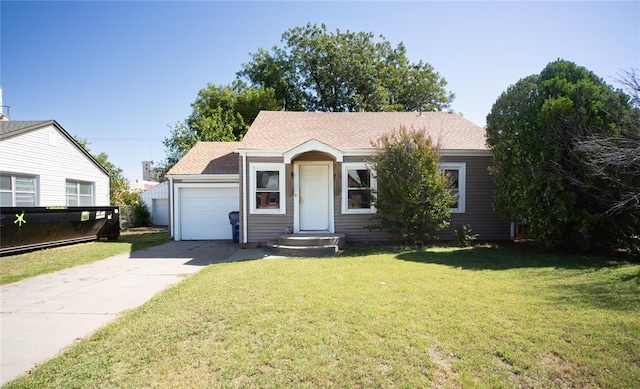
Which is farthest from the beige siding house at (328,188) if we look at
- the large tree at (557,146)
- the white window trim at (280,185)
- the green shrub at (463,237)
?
the large tree at (557,146)

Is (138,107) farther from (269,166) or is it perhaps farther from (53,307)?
(53,307)

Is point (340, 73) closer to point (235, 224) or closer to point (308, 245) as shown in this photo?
point (235, 224)

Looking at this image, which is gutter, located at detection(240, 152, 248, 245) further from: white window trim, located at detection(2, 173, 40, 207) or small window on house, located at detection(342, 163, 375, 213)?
white window trim, located at detection(2, 173, 40, 207)

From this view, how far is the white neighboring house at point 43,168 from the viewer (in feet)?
39.0

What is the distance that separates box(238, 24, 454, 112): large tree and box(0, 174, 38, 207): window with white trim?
19.1m

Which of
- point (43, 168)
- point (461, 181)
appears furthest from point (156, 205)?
point (461, 181)

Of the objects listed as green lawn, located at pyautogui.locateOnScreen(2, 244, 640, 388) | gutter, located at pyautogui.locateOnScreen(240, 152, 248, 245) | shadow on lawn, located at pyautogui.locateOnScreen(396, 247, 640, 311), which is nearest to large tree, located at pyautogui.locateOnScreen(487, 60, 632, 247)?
shadow on lawn, located at pyautogui.locateOnScreen(396, 247, 640, 311)

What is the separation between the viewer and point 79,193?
1546 cm

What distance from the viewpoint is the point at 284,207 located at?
10.6 metres

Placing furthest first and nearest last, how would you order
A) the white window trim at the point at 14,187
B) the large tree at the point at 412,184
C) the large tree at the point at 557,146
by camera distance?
the white window trim at the point at 14,187 < the large tree at the point at 412,184 < the large tree at the point at 557,146

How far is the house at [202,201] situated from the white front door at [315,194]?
3557 mm

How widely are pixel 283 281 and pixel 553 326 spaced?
3.95m

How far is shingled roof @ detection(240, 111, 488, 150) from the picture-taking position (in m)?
11.1

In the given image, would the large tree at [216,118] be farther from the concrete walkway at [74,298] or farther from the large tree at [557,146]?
the large tree at [557,146]
